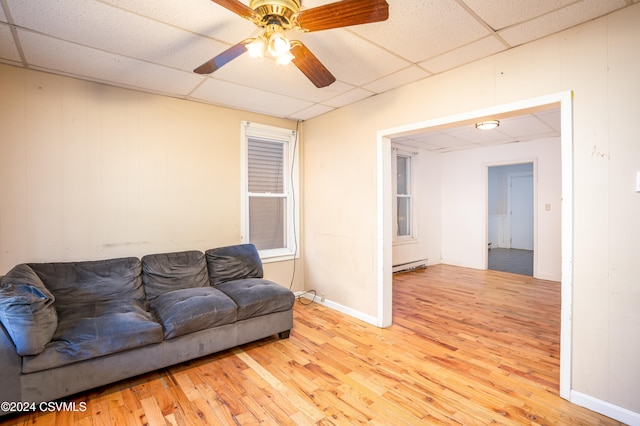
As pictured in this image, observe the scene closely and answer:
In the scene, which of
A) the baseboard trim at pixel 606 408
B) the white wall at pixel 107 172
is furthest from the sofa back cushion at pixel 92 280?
the baseboard trim at pixel 606 408

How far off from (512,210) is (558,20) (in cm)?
829

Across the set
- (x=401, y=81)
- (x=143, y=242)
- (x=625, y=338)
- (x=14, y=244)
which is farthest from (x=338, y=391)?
(x=14, y=244)

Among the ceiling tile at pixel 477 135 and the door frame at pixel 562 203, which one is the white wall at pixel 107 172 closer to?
the door frame at pixel 562 203

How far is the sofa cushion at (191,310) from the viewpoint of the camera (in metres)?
2.36

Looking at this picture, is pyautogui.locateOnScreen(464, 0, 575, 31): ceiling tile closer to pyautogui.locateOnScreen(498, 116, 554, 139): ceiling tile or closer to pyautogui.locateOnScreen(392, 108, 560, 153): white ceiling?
pyautogui.locateOnScreen(392, 108, 560, 153): white ceiling

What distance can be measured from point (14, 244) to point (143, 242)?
0.95m

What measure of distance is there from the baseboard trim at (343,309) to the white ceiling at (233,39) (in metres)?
2.49

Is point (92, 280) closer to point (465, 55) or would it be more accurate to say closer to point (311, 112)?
point (311, 112)

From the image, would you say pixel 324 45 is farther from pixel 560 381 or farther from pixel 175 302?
pixel 560 381

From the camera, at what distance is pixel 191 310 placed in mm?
2441

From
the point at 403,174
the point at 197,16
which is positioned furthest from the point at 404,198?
the point at 197,16

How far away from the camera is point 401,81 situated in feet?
9.57

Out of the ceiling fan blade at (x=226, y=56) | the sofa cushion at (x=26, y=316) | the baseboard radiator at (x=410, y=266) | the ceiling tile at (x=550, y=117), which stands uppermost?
the ceiling tile at (x=550, y=117)

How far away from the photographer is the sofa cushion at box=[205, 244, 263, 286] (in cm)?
328
